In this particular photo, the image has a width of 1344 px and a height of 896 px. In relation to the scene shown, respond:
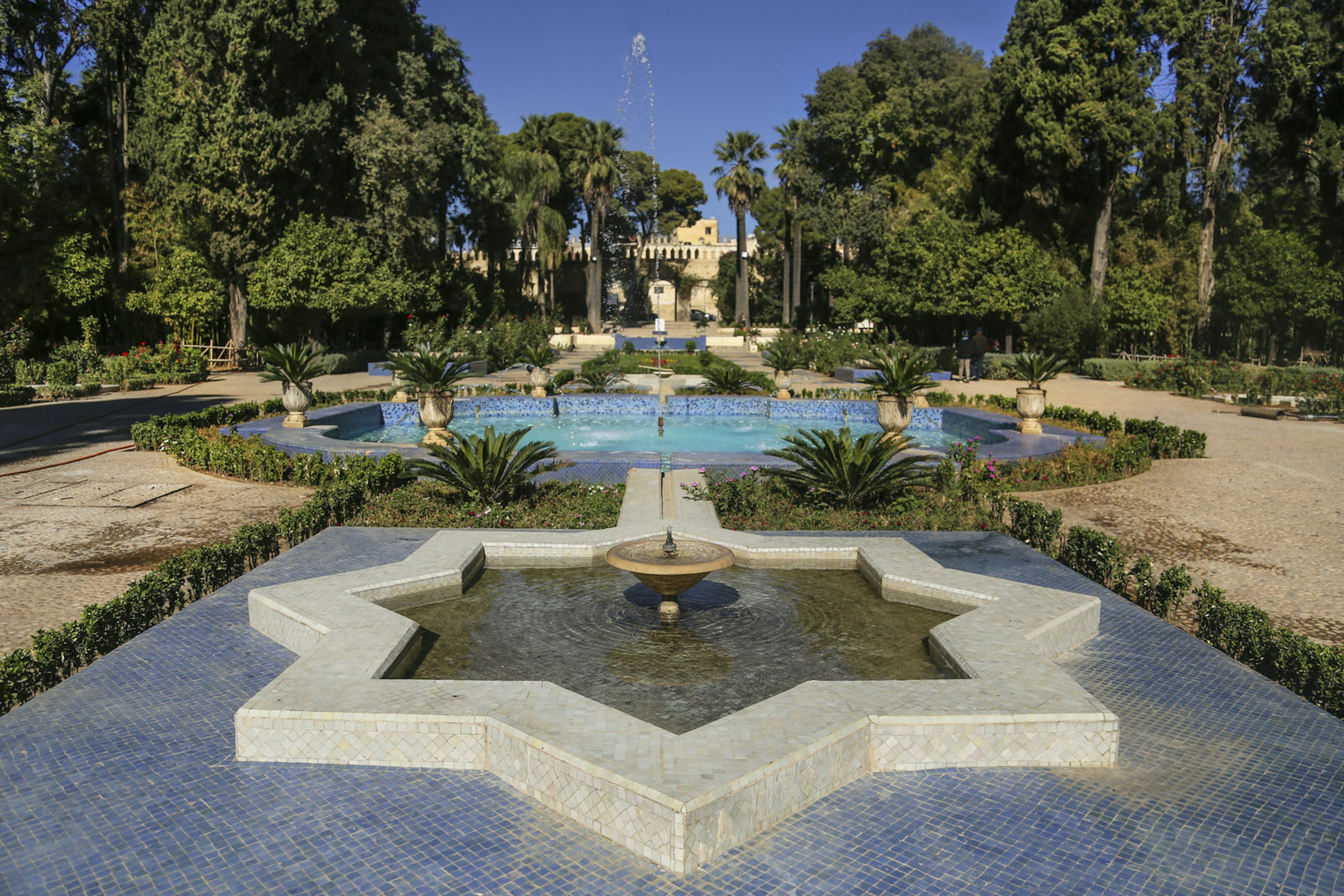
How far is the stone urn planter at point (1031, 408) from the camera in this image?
Result: 47.1ft

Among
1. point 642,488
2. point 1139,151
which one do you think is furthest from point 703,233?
point 642,488

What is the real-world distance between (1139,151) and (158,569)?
1249 inches

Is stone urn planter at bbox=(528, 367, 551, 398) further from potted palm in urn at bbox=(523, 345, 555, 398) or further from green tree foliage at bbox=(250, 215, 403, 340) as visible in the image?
green tree foliage at bbox=(250, 215, 403, 340)

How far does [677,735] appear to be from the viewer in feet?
13.5

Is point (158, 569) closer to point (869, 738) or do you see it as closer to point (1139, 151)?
point (869, 738)

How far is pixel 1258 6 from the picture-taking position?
29.6m

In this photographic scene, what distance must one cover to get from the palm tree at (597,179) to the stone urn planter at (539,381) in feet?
86.4

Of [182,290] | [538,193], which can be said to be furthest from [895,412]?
[538,193]

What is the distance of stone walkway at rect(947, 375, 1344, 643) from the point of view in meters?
7.07

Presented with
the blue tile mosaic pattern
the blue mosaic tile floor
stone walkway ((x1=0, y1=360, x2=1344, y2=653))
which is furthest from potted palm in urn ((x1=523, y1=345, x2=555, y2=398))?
the blue tile mosaic pattern

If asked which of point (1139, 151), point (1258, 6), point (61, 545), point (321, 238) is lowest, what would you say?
point (61, 545)

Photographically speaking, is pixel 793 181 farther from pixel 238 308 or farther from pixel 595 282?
pixel 238 308

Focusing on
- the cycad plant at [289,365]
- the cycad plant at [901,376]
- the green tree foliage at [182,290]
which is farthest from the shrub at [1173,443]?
the green tree foliage at [182,290]

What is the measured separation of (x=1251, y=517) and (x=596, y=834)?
883 centimetres
